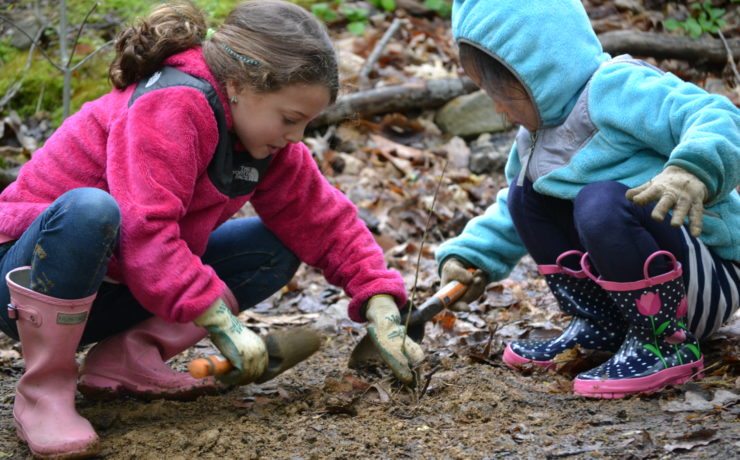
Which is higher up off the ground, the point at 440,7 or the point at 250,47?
the point at 250,47

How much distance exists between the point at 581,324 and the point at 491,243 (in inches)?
16.6

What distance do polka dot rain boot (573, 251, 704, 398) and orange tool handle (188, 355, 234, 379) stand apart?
3.30 ft

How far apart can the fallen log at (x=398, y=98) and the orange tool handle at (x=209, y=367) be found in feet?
12.5

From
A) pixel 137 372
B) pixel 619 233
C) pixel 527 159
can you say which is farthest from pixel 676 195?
pixel 137 372

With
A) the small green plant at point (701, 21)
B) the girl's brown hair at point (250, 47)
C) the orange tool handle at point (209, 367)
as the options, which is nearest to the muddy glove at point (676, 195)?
the girl's brown hair at point (250, 47)

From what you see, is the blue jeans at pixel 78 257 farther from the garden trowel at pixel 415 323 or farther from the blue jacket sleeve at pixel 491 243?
the blue jacket sleeve at pixel 491 243

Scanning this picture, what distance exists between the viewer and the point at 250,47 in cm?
242

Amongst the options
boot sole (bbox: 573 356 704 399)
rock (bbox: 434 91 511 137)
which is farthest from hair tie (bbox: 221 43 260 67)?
rock (bbox: 434 91 511 137)

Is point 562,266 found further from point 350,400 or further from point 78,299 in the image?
point 78,299

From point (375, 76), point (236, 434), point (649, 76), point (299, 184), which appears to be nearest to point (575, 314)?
point (649, 76)

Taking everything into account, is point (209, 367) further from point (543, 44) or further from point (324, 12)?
point (324, 12)

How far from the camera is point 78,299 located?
7.30 ft

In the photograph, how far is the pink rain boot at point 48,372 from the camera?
220 cm

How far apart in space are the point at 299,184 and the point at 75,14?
3.64m
